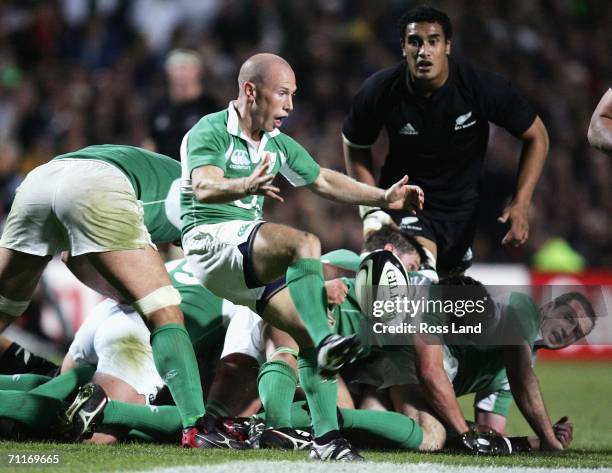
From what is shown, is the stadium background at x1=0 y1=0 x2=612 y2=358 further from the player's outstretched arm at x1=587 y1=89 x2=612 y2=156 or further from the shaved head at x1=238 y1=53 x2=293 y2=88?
the shaved head at x1=238 y1=53 x2=293 y2=88

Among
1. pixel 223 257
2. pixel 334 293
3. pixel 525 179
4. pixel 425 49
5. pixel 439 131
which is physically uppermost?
pixel 425 49

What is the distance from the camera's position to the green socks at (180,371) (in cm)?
512

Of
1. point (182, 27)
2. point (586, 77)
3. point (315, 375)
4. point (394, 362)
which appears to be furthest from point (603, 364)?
point (315, 375)

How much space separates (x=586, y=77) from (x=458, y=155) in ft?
29.4

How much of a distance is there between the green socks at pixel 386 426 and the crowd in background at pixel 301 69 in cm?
794

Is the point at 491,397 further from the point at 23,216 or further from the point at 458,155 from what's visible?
the point at 23,216

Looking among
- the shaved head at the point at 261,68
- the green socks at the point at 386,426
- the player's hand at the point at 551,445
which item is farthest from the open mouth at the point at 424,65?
the player's hand at the point at 551,445

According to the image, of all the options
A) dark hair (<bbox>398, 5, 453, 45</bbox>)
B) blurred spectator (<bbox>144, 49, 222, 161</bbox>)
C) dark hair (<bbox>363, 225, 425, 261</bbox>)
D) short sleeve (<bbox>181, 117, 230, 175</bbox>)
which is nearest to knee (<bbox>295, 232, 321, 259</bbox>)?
short sleeve (<bbox>181, 117, 230, 175</bbox>)

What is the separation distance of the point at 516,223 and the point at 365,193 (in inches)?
58.7

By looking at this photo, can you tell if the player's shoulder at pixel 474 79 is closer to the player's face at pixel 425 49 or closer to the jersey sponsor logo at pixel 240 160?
the player's face at pixel 425 49

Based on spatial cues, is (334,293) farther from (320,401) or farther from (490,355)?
(490,355)

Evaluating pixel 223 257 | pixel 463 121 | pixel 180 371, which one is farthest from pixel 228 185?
pixel 463 121

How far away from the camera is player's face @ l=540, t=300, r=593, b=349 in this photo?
19.2 feet

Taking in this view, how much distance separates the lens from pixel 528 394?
5766 mm
